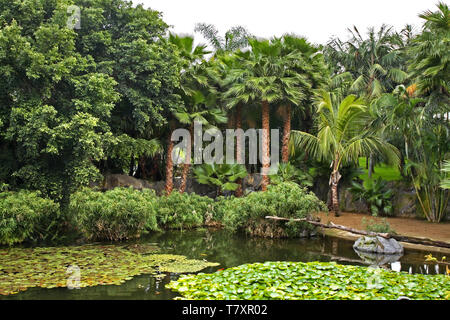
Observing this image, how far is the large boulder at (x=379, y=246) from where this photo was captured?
34.1ft

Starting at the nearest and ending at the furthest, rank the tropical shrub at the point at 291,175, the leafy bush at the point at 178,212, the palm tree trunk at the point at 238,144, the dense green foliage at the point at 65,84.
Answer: the dense green foliage at the point at 65,84 < the leafy bush at the point at 178,212 < the tropical shrub at the point at 291,175 < the palm tree trunk at the point at 238,144

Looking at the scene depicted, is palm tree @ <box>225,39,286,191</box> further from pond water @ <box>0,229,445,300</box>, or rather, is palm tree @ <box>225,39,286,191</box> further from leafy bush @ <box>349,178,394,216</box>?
pond water @ <box>0,229,445,300</box>

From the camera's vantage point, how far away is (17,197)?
11859mm

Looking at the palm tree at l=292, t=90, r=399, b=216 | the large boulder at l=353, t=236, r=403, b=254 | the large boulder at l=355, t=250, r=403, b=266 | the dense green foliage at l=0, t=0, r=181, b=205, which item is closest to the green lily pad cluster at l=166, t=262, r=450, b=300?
the large boulder at l=355, t=250, r=403, b=266

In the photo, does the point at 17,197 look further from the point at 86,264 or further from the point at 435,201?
the point at 435,201

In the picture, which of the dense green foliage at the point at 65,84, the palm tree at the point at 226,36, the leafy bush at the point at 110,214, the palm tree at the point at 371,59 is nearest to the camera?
the leafy bush at the point at 110,214

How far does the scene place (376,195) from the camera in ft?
54.3

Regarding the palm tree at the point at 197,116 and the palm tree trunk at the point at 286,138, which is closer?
the palm tree at the point at 197,116

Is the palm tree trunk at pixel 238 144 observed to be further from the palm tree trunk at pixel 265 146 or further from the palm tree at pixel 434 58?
the palm tree at pixel 434 58

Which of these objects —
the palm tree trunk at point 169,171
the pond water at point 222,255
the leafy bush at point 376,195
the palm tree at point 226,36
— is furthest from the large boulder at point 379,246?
the palm tree at point 226,36

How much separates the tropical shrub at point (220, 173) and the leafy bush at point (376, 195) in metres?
5.00

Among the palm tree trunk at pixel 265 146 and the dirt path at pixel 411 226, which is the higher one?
the palm tree trunk at pixel 265 146

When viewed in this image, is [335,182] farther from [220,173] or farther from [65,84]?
[65,84]
